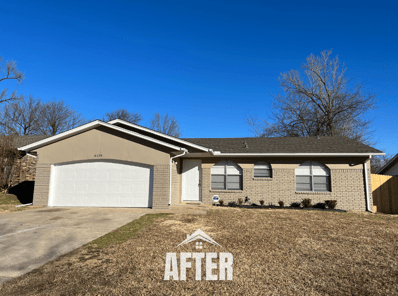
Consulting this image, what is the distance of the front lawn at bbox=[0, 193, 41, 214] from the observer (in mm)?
11719

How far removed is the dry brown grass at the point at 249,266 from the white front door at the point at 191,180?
757 centimetres

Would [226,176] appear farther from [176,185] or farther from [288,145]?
[288,145]

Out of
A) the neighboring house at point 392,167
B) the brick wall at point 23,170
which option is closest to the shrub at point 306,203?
the neighboring house at point 392,167

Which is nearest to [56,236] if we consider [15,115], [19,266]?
[19,266]

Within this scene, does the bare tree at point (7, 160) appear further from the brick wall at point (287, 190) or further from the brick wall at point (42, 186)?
the brick wall at point (287, 190)

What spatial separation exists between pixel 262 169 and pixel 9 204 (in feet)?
45.4

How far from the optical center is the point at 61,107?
39.0 metres

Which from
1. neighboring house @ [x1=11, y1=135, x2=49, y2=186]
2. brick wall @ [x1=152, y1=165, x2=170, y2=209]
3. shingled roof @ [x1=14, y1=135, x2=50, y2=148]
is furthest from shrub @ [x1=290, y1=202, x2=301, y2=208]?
shingled roof @ [x1=14, y1=135, x2=50, y2=148]

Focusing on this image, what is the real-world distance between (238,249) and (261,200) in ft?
30.7

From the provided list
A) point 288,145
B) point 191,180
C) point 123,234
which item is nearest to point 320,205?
point 288,145

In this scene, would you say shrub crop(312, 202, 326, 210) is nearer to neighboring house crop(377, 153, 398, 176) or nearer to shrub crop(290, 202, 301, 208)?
shrub crop(290, 202, 301, 208)

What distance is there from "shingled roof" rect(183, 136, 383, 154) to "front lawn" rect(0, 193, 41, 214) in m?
10.2

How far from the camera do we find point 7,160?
54.1 feet

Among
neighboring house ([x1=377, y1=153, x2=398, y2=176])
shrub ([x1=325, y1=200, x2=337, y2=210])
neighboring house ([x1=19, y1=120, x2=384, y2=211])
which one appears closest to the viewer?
neighboring house ([x1=19, y1=120, x2=384, y2=211])
